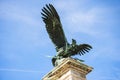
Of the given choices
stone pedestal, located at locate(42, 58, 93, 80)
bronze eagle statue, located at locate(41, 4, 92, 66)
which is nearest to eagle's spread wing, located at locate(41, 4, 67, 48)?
bronze eagle statue, located at locate(41, 4, 92, 66)

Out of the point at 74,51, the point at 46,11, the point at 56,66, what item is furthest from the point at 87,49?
the point at 46,11

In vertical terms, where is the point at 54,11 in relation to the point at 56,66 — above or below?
Answer: above

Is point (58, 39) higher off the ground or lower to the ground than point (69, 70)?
higher

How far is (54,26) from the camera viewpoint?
15.1 m

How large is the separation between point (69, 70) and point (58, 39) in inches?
83.3

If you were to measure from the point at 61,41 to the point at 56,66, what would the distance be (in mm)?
1444

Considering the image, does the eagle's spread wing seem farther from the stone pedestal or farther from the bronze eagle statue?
the stone pedestal

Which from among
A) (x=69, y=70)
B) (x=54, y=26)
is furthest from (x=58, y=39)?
(x=69, y=70)

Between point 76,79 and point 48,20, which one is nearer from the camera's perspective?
point 76,79

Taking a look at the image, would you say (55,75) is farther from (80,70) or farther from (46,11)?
(46,11)

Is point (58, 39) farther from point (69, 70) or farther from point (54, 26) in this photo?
point (69, 70)

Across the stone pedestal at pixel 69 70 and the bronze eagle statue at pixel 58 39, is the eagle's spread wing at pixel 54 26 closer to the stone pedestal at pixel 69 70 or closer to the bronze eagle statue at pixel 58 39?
the bronze eagle statue at pixel 58 39

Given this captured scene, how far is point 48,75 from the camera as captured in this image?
13.9 m

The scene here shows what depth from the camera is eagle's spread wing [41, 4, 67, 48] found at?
14.8 metres
